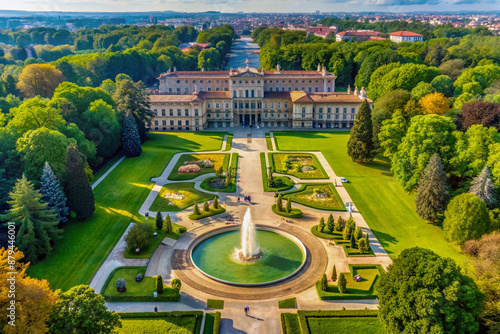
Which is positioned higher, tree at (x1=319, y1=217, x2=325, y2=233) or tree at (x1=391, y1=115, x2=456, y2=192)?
tree at (x1=391, y1=115, x2=456, y2=192)

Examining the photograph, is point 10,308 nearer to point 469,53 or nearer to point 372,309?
point 372,309

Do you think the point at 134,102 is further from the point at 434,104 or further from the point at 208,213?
the point at 434,104

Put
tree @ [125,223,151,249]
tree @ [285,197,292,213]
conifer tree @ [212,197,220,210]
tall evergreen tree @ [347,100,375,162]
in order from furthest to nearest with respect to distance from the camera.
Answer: tall evergreen tree @ [347,100,375,162] → conifer tree @ [212,197,220,210] → tree @ [285,197,292,213] → tree @ [125,223,151,249]

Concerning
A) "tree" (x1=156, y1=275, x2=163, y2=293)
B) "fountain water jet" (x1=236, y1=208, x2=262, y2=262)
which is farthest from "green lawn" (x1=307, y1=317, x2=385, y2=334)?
"tree" (x1=156, y1=275, x2=163, y2=293)

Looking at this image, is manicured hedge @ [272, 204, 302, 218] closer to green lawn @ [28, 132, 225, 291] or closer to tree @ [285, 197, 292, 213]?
tree @ [285, 197, 292, 213]

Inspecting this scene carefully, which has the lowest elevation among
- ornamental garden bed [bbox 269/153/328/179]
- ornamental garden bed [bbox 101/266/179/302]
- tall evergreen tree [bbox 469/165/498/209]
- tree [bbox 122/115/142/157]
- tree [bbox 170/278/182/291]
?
ornamental garden bed [bbox 101/266/179/302]

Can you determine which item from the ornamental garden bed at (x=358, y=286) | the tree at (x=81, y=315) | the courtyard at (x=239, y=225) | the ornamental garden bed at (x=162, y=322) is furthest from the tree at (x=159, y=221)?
the ornamental garden bed at (x=358, y=286)
